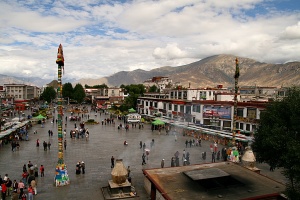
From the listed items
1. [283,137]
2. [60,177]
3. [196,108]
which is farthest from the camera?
[196,108]

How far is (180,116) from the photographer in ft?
172

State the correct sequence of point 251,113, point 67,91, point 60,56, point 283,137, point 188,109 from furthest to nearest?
point 67,91
point 188,109
point 251,113
point 60,56
point 283,137

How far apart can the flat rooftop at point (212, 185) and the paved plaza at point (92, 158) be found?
2.73 meters

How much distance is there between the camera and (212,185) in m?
14.8

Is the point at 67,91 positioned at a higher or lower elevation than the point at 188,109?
higher

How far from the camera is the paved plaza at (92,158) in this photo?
1820cm

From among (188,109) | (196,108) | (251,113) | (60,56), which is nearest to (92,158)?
(60,56)

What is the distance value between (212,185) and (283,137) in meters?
5.01

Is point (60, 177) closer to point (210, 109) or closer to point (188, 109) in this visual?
point (210, 109)

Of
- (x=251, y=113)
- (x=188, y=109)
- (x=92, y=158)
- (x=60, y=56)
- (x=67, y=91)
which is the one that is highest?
(x=60, y=56)

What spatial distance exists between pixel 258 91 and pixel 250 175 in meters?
60.7

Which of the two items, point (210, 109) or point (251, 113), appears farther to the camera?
point (210, 109)

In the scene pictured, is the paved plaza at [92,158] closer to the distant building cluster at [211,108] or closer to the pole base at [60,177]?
the pole base at [60,177]

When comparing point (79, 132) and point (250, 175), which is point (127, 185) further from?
point (79, 132)
